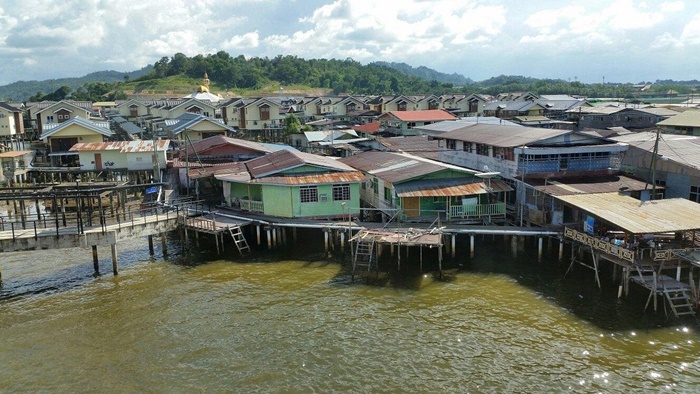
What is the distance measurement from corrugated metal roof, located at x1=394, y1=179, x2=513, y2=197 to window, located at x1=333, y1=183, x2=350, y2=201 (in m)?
3.50

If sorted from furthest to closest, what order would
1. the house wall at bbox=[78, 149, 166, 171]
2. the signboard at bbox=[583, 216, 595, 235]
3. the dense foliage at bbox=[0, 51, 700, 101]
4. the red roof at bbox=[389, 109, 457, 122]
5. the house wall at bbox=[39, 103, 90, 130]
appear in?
the dense foliage at bbox=[0, 51, 700, 101], the house wall at bbox=[39, 103, 90, 130], the red roof at bbox=[389, 109, 457, 122], the house wall at bbox=[78, 149, 166, 171], the signboard at bbox=[583, 216, 595, 235]

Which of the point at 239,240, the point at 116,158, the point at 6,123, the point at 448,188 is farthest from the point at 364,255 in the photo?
the point at 6,123

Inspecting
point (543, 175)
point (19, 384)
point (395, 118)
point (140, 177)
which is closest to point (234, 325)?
point (19, 384)

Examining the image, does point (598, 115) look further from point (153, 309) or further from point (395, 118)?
point (153, 309)

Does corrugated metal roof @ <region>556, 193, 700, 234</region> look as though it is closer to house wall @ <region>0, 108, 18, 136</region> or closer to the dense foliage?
house wall @ <region>0, 108, 18, 136</region>

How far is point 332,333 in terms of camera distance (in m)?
21.7

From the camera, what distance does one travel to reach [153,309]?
24.2 metres

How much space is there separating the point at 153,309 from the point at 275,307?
18.8 ft

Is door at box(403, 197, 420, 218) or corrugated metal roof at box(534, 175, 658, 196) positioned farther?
door at box(403, 197, 420, 218)

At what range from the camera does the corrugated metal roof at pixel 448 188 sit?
30047 mm

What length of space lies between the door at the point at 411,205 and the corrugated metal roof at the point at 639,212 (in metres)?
7.97

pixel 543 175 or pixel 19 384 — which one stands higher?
pixel 543 175

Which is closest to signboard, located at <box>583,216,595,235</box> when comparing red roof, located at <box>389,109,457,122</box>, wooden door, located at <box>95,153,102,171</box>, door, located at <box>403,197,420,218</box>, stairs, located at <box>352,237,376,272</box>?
door, located at <box>403,197,420,218</box>

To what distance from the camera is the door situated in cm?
3147
